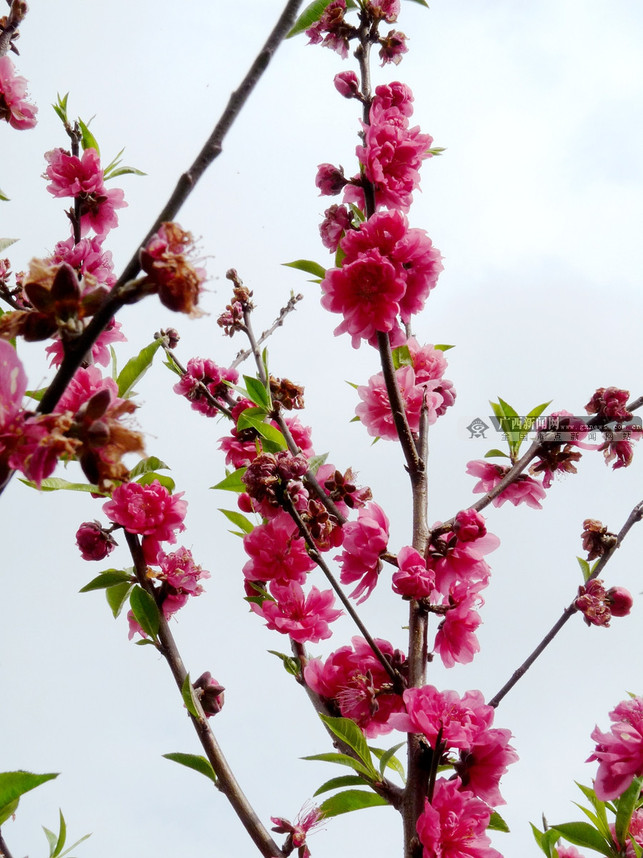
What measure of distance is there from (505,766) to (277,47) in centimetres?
157

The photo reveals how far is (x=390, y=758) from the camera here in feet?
5.86

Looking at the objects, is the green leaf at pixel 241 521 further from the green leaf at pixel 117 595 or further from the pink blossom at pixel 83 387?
the pink blossom at pixel 83 387

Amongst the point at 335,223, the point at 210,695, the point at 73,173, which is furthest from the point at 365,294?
the point at 73,173

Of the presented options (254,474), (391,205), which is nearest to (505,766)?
(254,474)

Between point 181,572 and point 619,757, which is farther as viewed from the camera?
point 181,572

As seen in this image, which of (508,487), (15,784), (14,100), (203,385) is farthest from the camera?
(203,385)

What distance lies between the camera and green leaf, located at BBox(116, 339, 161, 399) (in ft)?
6.46

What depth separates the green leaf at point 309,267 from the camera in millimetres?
2201

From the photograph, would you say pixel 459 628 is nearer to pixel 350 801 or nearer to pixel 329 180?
pixel 350 801

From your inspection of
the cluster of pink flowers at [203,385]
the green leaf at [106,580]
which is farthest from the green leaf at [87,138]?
the green leaf at [106,580]

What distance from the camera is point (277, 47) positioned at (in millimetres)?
828

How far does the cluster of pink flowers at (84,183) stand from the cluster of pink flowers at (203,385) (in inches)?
24.6

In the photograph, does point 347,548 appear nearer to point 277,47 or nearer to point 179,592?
point 179,592

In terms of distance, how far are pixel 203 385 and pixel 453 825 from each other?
6.07 ft
